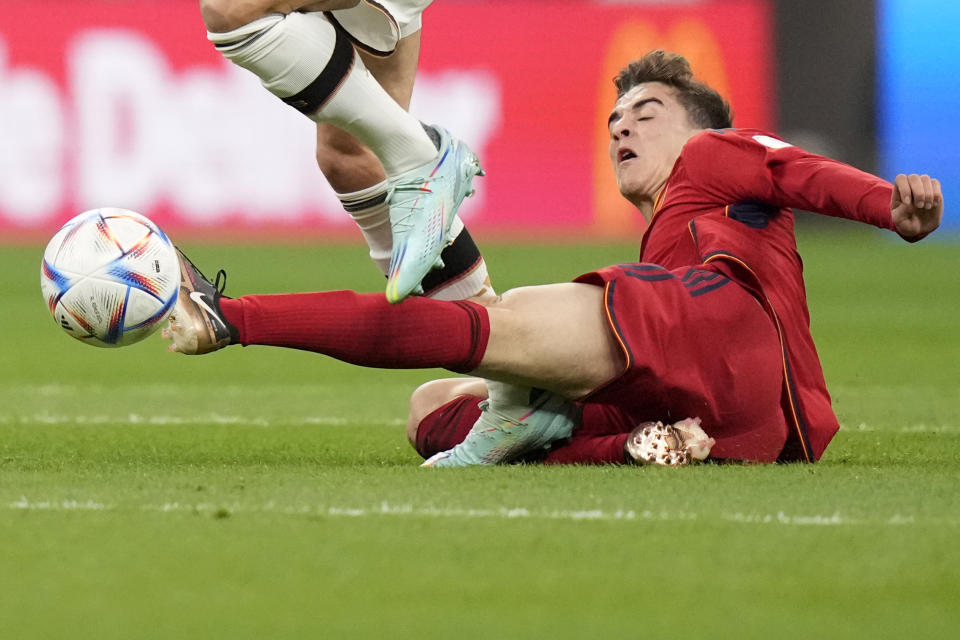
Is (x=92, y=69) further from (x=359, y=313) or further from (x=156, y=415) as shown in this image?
(x=359, y=313)

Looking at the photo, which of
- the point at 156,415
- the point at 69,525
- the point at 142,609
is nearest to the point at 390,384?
the point at 156,415

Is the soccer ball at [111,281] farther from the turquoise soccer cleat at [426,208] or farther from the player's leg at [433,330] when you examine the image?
the turquoise soccer cleat at [426,208]

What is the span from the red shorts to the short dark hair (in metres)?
0.87

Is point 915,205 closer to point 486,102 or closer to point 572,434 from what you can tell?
point 572,434

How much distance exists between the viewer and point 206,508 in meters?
3.02

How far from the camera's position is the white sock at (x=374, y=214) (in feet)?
13.6

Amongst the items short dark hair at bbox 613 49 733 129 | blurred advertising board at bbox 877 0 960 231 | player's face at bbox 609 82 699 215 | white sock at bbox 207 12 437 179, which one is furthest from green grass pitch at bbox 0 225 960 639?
blurred advertising board at bbox 877 0 960 231

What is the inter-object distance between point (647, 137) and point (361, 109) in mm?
1134

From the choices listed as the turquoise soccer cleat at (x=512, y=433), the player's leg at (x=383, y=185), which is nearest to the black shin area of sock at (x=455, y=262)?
the player's leg at (x=383, y=185)

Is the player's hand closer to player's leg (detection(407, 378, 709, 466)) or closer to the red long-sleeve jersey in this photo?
the red long-sleeve jersey

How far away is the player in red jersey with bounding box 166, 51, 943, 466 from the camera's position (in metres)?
3.35

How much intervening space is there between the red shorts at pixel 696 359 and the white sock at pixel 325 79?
537mm

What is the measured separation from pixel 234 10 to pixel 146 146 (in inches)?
398

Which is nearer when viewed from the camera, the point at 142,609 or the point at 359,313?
the point at 142,609
